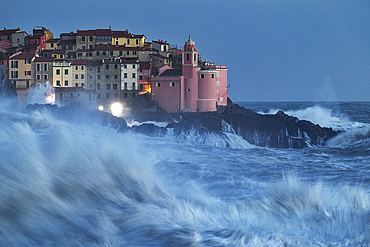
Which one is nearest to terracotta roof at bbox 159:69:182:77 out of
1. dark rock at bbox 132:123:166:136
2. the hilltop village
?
the hilltop village

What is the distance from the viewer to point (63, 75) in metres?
27.9

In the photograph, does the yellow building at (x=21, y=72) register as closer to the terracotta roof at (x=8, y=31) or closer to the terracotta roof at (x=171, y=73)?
the terracotta roof at (x=8, y=31)

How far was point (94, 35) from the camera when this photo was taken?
105 ft

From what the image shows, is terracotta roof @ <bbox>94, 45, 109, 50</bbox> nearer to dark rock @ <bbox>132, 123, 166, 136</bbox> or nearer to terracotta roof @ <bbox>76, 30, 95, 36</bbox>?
terracotta roof @ <bbox>76, 30, 95, 36</bbox>

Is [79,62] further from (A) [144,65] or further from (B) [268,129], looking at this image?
(B) [268,129]

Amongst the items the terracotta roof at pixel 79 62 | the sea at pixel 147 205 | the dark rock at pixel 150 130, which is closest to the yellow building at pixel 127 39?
the terracotta roof at pixel 79 62

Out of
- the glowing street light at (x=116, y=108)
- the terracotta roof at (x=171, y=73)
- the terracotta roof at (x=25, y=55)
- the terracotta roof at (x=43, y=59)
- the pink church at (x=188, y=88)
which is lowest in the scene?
the glowing street light at (x=116, y=108)

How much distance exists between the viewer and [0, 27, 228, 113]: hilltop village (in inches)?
992

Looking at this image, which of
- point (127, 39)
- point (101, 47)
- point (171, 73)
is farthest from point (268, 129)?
point (127, 39)

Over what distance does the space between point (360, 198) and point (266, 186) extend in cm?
153

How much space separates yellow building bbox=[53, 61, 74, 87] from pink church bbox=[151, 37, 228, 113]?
6965 mm

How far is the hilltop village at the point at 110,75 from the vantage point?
25203mm

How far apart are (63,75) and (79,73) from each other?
1314 mm

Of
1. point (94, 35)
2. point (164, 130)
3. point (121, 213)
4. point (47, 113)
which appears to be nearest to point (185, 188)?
point (121, 213)
